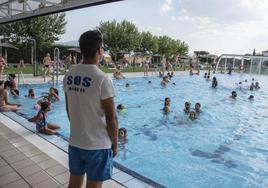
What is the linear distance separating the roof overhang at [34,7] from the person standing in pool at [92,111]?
249 cm

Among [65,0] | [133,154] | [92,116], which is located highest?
[65,0]

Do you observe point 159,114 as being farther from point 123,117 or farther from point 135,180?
point 135,180

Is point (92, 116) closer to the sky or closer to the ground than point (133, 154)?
closer to the sky

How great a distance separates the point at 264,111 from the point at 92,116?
12152 mm

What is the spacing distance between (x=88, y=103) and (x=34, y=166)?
7.56ft

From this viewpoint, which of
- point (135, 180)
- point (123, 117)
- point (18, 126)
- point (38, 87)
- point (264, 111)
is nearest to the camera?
point (135, 180)

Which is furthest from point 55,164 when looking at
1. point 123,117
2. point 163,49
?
point 163,49

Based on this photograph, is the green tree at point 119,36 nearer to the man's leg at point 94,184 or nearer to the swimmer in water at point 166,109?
the swimmer in water at point 166,109

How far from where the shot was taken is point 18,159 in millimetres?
4062

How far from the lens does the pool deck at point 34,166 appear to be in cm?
335

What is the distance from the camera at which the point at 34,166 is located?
3.82 m

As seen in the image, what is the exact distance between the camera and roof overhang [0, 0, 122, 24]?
528 centimetres

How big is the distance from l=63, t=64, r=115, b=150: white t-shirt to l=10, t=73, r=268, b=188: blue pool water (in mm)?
3167

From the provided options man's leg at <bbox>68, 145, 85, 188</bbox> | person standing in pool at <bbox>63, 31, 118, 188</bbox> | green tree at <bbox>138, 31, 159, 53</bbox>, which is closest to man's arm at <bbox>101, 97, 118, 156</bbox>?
person standing in pool at <bbox>63, 31, 118, 188</bbox>
